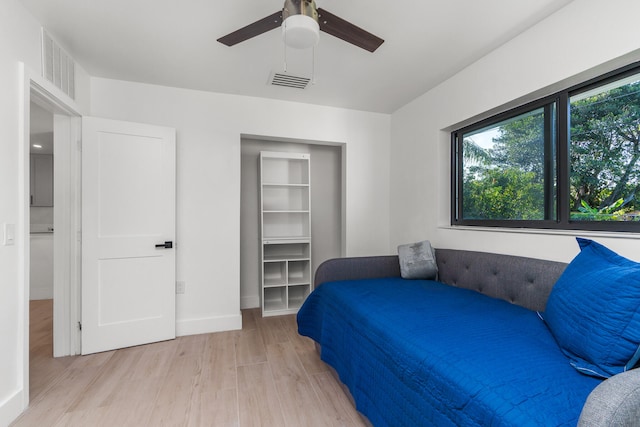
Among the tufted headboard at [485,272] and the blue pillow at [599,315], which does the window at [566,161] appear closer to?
the tufted headboard at [485,272]

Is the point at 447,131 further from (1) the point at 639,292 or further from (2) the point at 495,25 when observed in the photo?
(1) the point at 639,292

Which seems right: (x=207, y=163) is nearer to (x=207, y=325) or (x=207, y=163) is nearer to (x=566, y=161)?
(x=207, y=325)

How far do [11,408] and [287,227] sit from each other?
2.64m

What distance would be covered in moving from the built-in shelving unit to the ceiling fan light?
6.83 ft

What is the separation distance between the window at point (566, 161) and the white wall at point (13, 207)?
3.23 metres

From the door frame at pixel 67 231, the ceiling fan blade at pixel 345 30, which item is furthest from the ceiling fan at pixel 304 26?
the door frame at pixel 67 231

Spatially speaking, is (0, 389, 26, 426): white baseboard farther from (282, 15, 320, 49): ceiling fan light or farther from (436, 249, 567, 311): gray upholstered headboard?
(436, 249, 567, 311): gray upholstered headboard

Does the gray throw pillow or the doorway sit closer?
the gray throw pillow

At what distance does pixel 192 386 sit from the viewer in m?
1.92

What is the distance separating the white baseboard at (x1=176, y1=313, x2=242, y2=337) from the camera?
9.12ft

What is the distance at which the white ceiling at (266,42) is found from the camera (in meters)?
1.74

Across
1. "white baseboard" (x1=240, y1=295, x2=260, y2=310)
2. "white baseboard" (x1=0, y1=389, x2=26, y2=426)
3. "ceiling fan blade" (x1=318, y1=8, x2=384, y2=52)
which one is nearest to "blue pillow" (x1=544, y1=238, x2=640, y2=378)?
"ceiling fan blade" (x1=318, y1=8, x2=384, y2=52)

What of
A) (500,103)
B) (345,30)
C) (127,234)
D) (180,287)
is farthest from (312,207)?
(345,30)

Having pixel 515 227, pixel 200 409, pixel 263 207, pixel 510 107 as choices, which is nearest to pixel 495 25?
pixel 510 107
